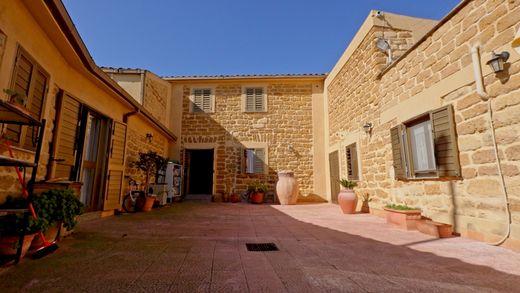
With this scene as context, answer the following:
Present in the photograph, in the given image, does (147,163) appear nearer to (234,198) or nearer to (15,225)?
(234,198)

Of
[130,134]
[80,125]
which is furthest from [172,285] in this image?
[130,134]

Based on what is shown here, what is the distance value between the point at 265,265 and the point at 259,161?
6478 millimetres

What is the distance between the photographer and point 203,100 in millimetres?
8961

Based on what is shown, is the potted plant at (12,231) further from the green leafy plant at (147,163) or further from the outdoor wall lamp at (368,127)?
the outdoor wall lamp at (368,127)

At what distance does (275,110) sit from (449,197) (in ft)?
20.6

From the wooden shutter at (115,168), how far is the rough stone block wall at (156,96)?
2.48m

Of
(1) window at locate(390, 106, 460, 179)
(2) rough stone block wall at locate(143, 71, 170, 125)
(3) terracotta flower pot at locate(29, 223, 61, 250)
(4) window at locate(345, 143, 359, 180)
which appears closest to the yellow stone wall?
(3) terracotta flower pot at locate(29, 223, 61, 250)

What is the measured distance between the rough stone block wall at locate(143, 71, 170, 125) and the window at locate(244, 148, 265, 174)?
3.25 meters

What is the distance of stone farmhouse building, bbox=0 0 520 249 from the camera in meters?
2.55

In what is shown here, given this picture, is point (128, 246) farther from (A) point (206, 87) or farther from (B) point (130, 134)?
(A) point (206, 87)

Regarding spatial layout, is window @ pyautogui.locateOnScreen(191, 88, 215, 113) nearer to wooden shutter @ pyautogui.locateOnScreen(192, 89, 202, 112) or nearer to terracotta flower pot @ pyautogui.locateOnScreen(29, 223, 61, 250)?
wooden shutter @ pyautogui.locateOnScreen(192, 89, 202, 112)

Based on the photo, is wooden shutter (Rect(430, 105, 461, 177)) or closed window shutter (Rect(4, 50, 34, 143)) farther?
wooden shutter (Rect(430, 105, 461, 177))

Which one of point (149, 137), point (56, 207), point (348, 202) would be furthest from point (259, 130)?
point (56, 207)

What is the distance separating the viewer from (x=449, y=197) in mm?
3236
